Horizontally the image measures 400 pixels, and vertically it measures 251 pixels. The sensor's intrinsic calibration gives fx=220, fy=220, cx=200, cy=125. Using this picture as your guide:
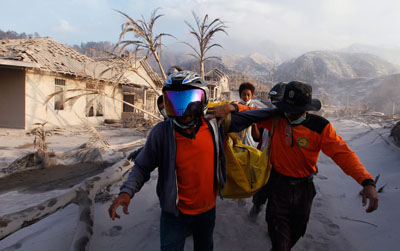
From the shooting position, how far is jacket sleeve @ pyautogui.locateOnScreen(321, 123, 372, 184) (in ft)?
5.33

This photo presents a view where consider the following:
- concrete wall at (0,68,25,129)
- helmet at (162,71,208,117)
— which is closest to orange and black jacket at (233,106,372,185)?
helmet at (162,71,208,117)

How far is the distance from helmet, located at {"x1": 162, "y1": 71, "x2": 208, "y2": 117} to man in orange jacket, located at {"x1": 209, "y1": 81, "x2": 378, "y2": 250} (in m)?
0.26

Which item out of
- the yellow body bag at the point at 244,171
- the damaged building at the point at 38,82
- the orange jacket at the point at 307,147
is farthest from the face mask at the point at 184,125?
the damaged building at the point at 38,82

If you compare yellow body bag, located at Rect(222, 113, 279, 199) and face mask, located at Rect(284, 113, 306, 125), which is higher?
face mask, located at Rect(284, 113, 306, 125)

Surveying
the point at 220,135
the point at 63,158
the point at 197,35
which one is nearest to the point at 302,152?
the point at 220,135

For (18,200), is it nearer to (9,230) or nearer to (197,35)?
(9,230)

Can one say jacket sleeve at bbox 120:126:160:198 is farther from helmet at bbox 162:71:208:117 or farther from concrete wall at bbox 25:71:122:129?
concrete wall at bbox 25:71:122:129

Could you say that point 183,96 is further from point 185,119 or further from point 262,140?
point 262,140

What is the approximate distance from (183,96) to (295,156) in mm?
1121

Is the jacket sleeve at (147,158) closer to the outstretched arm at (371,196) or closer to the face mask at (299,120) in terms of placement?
the face mask at (299,120)

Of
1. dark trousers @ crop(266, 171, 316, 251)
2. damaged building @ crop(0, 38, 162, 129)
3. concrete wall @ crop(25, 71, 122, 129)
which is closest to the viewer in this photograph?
dark trousers @ crop(266, 171, 316, 251)

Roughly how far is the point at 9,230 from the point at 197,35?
8496mm

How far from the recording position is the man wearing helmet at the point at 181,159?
59.7 inches

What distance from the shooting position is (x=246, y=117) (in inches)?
73.5
